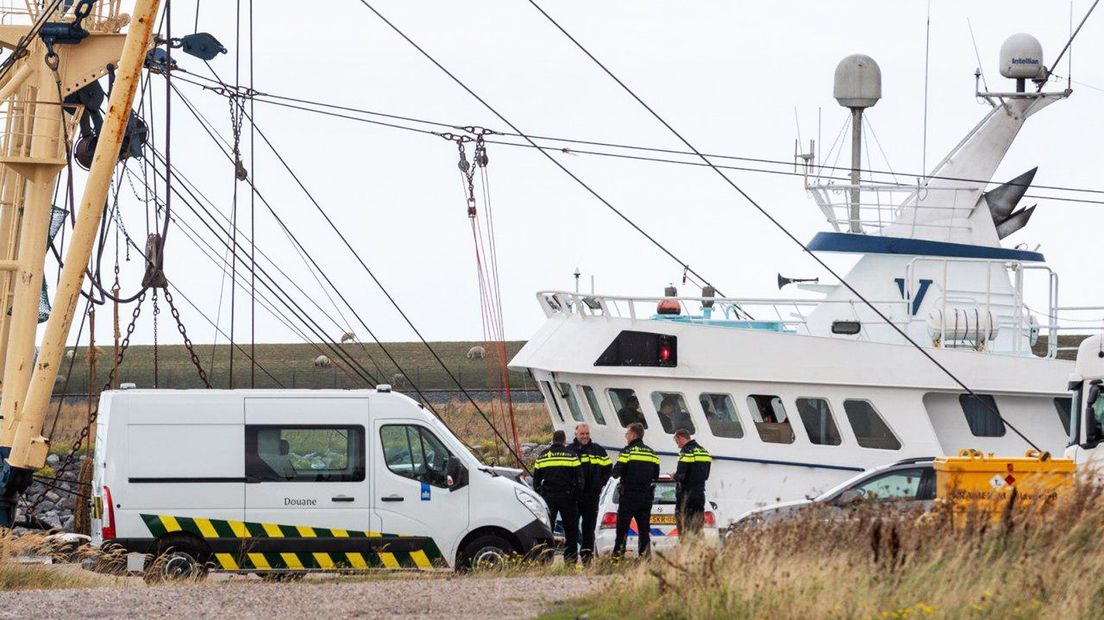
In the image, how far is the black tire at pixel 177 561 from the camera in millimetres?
15172

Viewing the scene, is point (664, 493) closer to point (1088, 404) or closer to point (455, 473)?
point (455, 473)

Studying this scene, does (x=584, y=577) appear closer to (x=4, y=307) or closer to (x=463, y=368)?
(x=4, y=307)

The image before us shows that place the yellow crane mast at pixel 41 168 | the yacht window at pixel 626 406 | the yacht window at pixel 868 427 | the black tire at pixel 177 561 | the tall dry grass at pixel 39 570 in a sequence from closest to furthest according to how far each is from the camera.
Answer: the tall dry grass at pixel 39 570 → the black tire at pixel 177 561 → the yellow crane mast at pixel 41 168 → the yacht window at pixel 868 427 → the yacht window at pixel 626 406

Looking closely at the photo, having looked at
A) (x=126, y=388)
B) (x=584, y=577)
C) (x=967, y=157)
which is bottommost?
(x=584, y=577)

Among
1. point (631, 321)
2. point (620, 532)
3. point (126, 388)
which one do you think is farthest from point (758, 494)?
point (126, 388)

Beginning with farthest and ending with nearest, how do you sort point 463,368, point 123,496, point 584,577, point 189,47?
1. point 463,368
2. point 189,47
3. point 123,496
4. point 584,577

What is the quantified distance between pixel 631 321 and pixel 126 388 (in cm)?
741

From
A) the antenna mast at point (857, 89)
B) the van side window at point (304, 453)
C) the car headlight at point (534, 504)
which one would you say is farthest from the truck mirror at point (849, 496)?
the antenna mast at point (857, 89)

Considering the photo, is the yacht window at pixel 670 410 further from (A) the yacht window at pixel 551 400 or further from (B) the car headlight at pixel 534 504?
(B) the car headlight at pixel 534 504

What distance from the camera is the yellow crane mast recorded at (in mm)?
18094

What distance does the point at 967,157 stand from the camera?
2395cm

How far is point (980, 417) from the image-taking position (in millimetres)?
20750

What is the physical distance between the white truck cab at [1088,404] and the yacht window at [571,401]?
22.0 feet

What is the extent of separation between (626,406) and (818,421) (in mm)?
2594
